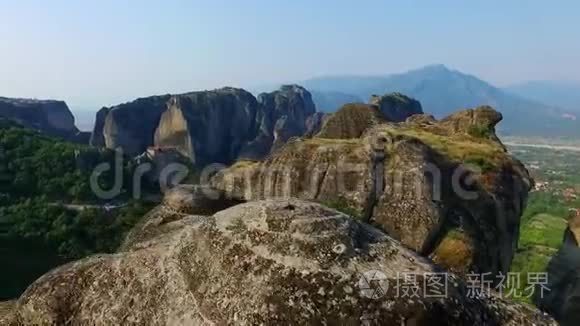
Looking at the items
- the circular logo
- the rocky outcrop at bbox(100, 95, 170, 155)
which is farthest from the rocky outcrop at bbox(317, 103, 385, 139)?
the rocky outcrop at bbox(100, 95, 170, 155)

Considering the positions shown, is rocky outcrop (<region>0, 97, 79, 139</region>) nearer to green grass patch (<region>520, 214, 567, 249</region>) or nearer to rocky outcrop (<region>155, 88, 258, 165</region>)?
rocky outcrop (<region>155, 88, 258, 165</region>)

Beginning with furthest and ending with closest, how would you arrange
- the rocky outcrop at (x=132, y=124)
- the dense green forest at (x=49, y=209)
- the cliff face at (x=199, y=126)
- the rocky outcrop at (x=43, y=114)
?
the rocky outcrop at (x=43, y=114)
the rocky outcrop at (x=132, y=124)
the cliff face at (x=199, y=126)
the dense green forest at (x=49, y=209)

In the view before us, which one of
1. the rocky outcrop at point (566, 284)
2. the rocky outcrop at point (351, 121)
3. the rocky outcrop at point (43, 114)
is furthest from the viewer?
the rocky outcrop at point (43, 114)

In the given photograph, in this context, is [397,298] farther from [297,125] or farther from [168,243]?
[297,125]

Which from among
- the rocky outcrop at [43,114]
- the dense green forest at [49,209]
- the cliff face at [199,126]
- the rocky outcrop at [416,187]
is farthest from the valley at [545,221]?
the rocky outcrop at [43,114]

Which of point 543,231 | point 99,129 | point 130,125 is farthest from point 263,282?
point 99,129

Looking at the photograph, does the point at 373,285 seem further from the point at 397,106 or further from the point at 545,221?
the point at 545,221

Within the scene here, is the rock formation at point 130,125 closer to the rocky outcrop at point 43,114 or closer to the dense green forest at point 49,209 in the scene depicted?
the rocky outcrop at point 43,114
